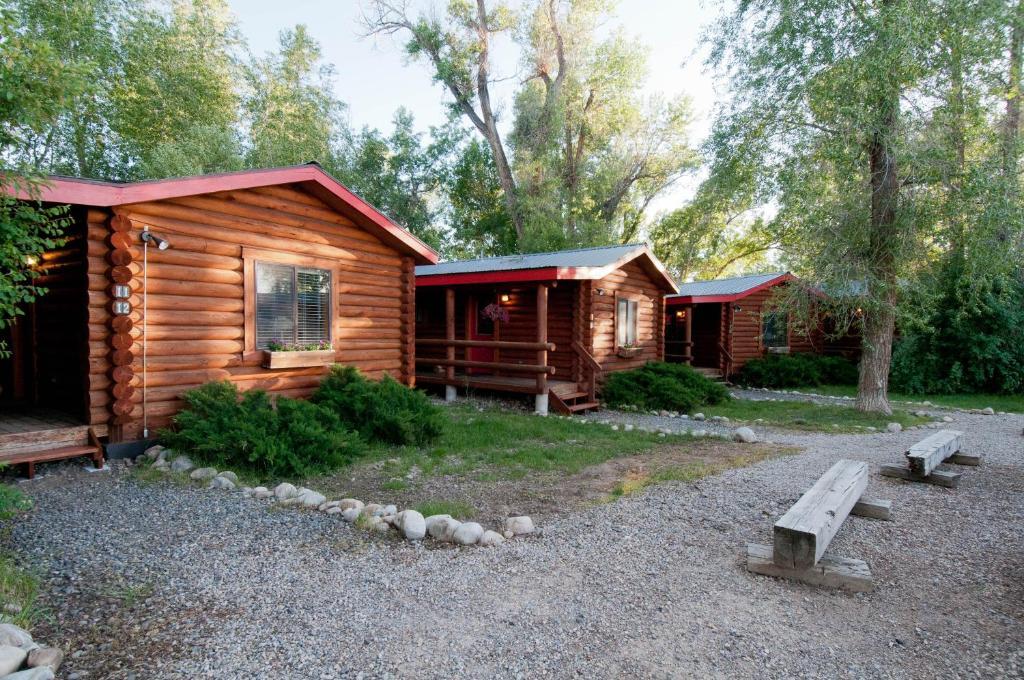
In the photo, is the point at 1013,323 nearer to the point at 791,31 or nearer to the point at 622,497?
the point at 791,31

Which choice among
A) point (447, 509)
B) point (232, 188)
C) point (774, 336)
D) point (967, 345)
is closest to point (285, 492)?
point (447, 509)

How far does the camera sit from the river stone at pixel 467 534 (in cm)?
401

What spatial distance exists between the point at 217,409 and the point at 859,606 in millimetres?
6100

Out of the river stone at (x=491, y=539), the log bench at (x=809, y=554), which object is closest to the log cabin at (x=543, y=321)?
the river stone at (x=491, y=539)

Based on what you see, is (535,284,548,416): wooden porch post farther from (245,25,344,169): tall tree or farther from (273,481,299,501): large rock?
(245,25,344,169): tall tree

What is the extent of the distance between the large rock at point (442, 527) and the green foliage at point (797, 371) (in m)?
14.1

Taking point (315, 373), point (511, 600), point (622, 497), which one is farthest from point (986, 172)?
point (315, 373)

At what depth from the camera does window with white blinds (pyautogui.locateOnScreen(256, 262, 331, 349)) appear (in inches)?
287

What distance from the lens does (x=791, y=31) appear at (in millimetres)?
10078

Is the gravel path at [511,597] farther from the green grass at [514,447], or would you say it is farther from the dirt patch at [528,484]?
the green grass at [514,447]

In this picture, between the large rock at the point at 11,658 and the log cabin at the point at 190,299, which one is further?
the log cabin at the point at 190,299

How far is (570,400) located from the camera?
451 inches

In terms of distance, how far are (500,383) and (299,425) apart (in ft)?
18.2

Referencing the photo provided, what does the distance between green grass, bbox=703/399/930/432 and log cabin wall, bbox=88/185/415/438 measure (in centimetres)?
693
